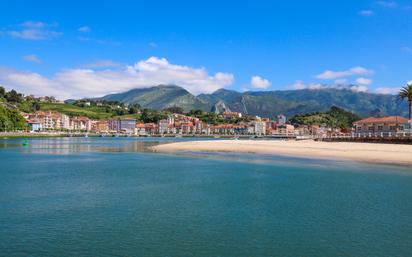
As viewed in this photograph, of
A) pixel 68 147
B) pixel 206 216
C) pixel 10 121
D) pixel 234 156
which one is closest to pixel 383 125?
pixel 234 156

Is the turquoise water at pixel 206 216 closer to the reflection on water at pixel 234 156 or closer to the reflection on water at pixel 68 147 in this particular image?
the reflection on water at pixel 234 156

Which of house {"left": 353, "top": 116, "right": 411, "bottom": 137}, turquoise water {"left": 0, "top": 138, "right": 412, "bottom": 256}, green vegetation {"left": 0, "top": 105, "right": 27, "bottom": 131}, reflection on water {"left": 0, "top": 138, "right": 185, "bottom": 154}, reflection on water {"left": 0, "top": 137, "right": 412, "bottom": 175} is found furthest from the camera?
green vegetation {"left": 0, "top": 105, "right": 27, "bottom": 131}

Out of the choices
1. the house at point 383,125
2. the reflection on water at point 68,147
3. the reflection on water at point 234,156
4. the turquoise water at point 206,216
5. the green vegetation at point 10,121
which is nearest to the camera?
the turquoise water at point 206,216

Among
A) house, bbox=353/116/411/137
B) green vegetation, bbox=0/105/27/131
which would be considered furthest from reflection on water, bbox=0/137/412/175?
green vegetation, bbox=0/105/27/131

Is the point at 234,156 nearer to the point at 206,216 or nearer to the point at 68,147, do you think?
the point at 206,216

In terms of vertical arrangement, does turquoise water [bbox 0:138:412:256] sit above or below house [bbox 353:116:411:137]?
below

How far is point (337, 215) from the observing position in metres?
18.9

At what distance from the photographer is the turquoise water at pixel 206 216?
13961 millimetres

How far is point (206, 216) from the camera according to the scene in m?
18.5

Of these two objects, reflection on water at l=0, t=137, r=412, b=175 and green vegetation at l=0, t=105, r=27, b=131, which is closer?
reflection on water at l=0, t=137, r=412, b=175

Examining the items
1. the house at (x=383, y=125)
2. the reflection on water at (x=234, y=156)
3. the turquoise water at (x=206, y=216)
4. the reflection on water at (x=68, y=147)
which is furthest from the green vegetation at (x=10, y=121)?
the turquoise water at (x=206, y=216)

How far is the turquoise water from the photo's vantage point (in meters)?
14.0

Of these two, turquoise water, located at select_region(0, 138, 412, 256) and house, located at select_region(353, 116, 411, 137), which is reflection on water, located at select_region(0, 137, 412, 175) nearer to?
turquoise water, located at select_region(0, 138, 412, 256)

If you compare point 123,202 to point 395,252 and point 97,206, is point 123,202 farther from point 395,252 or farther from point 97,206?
point 395,252
